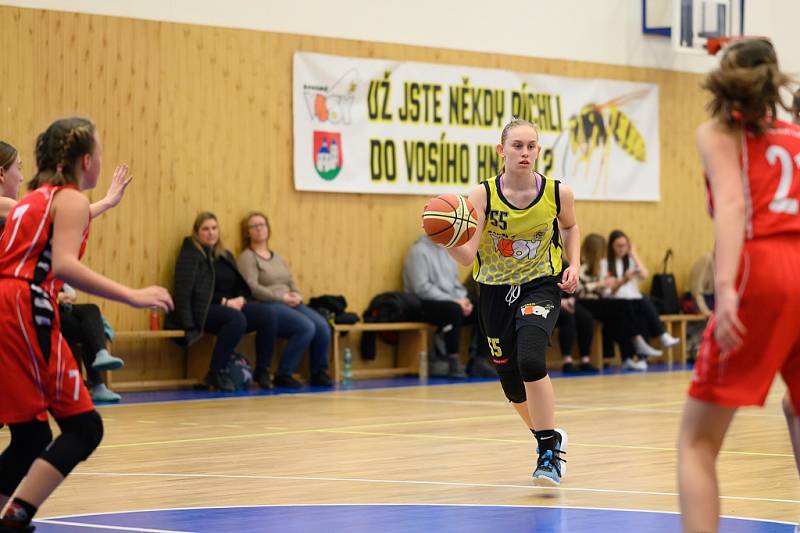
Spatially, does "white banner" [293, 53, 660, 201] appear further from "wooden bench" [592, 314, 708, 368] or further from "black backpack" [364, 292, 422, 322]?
"wooden bench" [592, 314, 708, 368]

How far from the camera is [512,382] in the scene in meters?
6.39

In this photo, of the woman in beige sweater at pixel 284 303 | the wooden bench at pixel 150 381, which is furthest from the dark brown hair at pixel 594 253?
the wooden bench at pixel 150 381

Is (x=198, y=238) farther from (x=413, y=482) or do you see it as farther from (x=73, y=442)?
(x=73, y=442)

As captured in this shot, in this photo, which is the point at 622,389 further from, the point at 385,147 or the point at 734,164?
the point at 734,164

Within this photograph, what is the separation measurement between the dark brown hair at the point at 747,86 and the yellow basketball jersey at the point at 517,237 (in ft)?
8.95

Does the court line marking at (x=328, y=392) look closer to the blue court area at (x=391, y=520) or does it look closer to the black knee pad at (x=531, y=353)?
the black knee pad at (x=531, y=353)

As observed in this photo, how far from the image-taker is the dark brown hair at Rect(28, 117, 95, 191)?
430 centimetres

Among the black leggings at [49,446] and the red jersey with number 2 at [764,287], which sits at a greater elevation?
the red jersey with number 2 at [764,287]

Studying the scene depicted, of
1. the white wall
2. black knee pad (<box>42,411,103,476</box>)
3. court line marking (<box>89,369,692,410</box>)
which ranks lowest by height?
court line marking (<box>89,369,692,410</box>)

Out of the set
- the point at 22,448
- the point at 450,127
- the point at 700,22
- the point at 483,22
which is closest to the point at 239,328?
the point at 450,127

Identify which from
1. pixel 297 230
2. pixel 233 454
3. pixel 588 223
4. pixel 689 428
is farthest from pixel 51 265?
pixel 588 223

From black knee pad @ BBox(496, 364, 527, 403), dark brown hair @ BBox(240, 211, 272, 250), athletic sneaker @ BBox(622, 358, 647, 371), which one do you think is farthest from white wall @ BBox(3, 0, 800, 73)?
black knee pad @ BBox(496, 364, 527, 403)

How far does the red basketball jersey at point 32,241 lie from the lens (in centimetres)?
421

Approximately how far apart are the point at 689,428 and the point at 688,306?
500 inches
